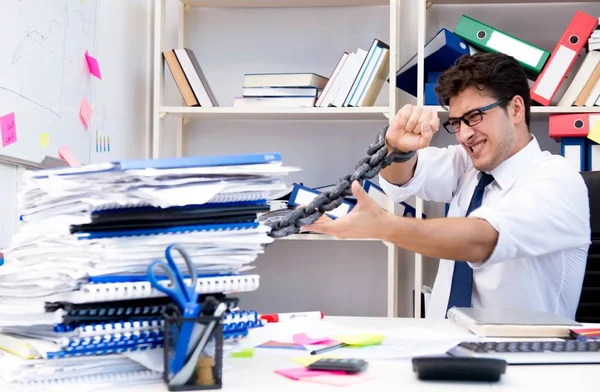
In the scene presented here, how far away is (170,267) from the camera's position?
745 mm

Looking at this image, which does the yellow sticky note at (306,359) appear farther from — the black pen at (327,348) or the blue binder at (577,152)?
the blue binder at (577,152)

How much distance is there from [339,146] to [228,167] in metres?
2.22

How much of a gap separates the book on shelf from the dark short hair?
1.06 metres

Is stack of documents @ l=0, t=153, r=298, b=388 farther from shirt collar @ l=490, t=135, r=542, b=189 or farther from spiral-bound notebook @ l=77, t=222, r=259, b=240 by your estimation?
shirt collar @ l=490, t=135, r=542, b=189

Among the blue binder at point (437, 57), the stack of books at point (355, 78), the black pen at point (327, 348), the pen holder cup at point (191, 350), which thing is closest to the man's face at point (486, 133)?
the blue binder at point (437, 57)

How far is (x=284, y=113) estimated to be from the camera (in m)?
2.70

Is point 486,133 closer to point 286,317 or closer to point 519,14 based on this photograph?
point 286,317

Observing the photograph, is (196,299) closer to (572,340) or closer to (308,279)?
(572,340)

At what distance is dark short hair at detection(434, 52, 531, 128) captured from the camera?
77.9 inches

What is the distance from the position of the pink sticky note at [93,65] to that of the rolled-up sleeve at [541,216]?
1.35 metres

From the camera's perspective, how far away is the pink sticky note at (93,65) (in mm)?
2330

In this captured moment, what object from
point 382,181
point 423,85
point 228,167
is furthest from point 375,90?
point 228,167

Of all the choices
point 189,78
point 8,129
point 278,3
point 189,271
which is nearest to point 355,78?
point 278,3

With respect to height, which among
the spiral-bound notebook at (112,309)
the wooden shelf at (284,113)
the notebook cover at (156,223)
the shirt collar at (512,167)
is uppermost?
the wooden shelf at (284,113)
